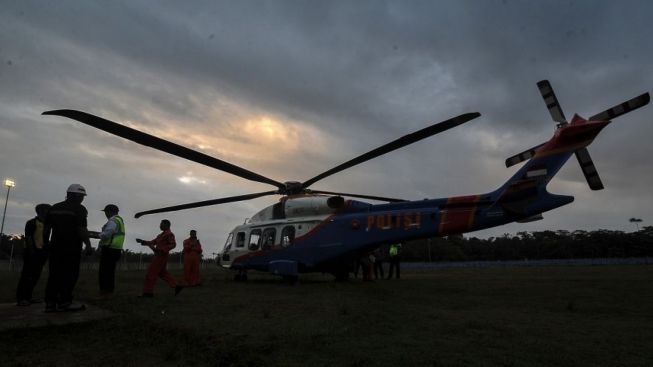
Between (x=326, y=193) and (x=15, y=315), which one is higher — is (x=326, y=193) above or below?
above

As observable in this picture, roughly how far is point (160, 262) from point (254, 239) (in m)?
6.45

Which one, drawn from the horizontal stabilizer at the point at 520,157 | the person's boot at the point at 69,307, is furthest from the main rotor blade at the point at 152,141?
the horizontal stabilizer at the point at 520,157

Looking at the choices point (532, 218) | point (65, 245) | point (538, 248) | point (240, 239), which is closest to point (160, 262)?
point (65, 245)

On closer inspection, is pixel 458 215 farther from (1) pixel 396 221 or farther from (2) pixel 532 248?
(2) pixel 532 248

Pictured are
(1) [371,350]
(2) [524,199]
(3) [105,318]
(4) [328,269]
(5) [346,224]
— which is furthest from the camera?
(4) [328,269]

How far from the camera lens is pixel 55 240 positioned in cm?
549

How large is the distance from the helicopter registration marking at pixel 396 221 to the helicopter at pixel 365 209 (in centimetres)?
3

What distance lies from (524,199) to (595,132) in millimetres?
2222

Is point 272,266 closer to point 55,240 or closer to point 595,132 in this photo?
point 55,240

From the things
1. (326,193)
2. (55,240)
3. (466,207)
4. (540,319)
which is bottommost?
(540,319)

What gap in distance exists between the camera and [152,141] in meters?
9.13

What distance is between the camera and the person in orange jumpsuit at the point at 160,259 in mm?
7570

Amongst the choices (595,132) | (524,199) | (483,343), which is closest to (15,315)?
(483,343)

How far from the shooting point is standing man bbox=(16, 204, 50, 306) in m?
6.33
